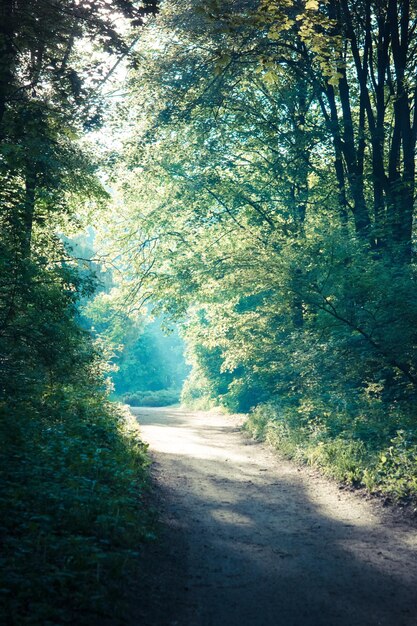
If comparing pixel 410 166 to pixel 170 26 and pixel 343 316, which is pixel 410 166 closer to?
pixel 343 316

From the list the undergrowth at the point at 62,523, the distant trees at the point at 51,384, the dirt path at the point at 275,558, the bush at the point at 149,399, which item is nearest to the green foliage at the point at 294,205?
the dirt path at the point at 275,558

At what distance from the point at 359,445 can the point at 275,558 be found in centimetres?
489

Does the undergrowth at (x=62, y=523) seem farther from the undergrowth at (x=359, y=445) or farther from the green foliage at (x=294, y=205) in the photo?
the green foliage at (x=294, y=205)

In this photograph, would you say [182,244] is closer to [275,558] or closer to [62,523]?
[275,558]

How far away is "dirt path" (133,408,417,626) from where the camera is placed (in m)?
4.77

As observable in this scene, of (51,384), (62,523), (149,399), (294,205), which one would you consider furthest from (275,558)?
(149,399)

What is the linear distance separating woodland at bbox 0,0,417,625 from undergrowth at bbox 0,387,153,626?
0.03 meters

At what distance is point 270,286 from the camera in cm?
1260

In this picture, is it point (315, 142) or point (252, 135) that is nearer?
point (315, 142)

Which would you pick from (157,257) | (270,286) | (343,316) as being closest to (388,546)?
(343,316)

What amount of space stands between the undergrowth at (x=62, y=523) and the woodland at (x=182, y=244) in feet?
0.09

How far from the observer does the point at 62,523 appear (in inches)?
220

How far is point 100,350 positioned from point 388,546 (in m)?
9.57

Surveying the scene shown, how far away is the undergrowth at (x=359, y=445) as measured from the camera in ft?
29.1
